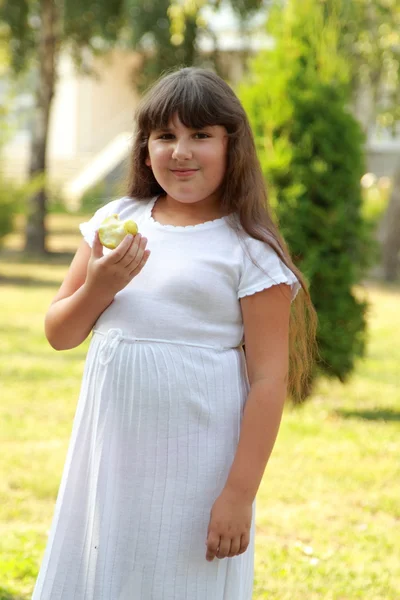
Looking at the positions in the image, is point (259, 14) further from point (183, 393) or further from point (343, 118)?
point (183, 393)

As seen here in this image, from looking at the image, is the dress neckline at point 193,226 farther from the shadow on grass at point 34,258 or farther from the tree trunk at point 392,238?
the tree trunk at point 392,238

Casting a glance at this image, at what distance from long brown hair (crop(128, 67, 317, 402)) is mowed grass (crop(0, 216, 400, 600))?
1720 mm

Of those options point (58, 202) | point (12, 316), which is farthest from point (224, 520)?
point (58, 202)

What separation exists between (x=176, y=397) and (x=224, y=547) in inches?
12.9

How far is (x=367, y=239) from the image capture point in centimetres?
640

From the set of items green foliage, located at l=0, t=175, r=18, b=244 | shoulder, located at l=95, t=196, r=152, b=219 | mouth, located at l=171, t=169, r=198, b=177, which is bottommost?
→ green foliage, located at l=0, t=175, r=18, b=244

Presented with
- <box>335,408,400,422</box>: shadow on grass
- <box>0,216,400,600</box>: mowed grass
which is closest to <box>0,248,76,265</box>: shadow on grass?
<box>0,216,400,600</box>: mowed grass

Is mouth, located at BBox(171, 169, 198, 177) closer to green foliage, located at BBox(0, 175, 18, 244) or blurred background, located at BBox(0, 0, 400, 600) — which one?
blurred background, located at BBox(0, 0, 400, 600)

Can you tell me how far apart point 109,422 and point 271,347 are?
15.2 inches

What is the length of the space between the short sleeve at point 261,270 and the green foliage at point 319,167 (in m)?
4.07

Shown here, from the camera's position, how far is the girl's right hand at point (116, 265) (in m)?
1.88

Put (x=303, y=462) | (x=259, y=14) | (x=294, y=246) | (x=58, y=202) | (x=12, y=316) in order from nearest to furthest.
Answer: (x=303, y=462)
(x=294, y=246)
(x=12, y=316)
(x=259, y=14)
(x=58, y=202)

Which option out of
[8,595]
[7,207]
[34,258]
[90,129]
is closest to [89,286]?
[8,595]

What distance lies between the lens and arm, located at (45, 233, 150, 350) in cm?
189
